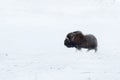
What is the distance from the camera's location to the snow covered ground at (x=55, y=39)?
1320 centimetres

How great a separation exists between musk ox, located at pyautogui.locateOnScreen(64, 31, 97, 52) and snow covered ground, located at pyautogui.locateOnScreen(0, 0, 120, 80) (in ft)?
0.80

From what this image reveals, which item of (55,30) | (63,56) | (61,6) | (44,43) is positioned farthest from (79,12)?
(63,56)

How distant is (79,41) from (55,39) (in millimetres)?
7887

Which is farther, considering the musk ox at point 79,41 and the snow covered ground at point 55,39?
the musk ox at point 79,41

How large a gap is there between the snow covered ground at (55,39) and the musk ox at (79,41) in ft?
0.80

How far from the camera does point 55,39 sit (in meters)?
25.8

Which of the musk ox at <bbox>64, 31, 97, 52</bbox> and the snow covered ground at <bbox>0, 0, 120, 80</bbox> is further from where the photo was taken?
the musk ox at <bbox>64, 31, 97, 52</bbox>

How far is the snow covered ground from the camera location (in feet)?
43.3

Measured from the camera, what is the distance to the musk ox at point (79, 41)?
17.7 metres

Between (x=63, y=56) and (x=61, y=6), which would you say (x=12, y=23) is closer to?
(x=61, y=6)

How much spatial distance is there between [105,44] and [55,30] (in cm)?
744

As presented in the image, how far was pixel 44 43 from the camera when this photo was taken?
23.9 m

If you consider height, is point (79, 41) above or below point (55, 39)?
below

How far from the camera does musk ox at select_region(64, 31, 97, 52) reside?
17.7 metres
